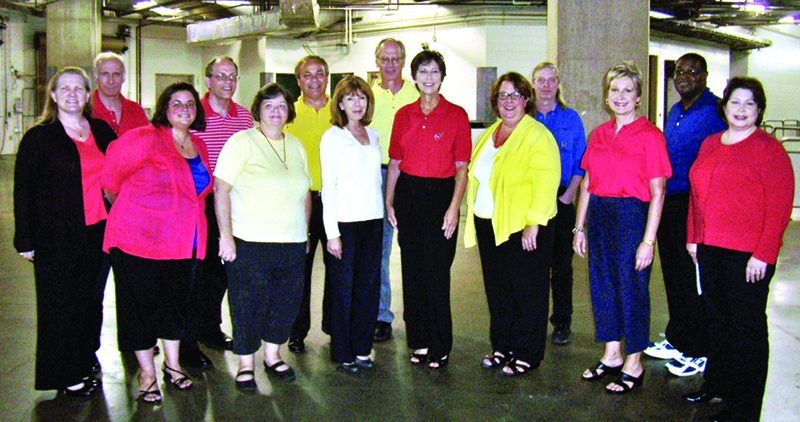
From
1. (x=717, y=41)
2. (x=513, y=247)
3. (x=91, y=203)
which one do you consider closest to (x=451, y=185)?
(x=513, y=247)

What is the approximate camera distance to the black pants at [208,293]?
12.5 ft

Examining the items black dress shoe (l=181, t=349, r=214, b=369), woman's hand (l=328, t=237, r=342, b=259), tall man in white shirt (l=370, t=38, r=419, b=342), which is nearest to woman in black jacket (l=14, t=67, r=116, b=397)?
black dress shoe (l=181, t=349, r=214, b=369)

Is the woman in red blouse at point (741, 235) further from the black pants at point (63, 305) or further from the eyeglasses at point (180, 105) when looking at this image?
the black pants at point (63, 305)

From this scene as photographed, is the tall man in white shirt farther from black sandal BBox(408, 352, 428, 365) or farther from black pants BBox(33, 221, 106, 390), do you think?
black pants BBox(33, 221, 106, 390)

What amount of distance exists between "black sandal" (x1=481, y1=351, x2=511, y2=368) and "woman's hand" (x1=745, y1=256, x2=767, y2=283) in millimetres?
1335

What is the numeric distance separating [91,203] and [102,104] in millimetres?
921

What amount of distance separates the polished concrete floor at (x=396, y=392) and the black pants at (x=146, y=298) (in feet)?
0.99

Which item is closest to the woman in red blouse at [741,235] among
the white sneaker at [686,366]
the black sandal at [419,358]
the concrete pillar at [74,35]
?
the white sneaker at [686,366]

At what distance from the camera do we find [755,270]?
2926mm

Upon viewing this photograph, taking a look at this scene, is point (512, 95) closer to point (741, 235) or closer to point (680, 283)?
point (741, 235)

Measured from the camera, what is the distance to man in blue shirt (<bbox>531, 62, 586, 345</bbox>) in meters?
4.16

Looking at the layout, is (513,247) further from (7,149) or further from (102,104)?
(7,149)

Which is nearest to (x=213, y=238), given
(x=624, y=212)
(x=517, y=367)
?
(x=517, y=367)

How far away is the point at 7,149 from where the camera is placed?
60.5 ft
